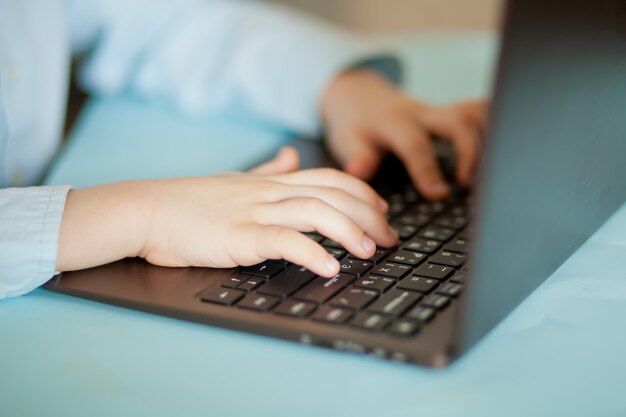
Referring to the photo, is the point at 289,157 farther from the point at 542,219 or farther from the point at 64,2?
the point at 64,2

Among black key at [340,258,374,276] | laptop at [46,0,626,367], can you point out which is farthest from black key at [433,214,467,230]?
black key at [340,258,374,276]

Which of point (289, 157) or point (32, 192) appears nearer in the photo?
point (32, 192)

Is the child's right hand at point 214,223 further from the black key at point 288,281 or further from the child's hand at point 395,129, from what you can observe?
the child's hand at point 395,129

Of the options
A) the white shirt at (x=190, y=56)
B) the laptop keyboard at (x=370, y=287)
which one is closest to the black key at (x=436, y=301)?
the laptop keyboard at (x=370, y=287)

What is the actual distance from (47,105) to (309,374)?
1.81ft

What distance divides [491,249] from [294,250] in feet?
0.48

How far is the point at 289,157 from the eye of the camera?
679 mm

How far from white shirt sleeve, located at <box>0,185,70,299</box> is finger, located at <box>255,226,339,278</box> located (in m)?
0.14

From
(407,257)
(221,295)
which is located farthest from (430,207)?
(221,295)

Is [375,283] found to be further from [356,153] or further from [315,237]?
[356,153]

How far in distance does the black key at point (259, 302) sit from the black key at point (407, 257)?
0.32 feet

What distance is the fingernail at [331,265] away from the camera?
49 centimetres

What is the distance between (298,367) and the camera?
42cm

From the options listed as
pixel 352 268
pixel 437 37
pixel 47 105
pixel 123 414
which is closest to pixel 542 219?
pixel 352 268
